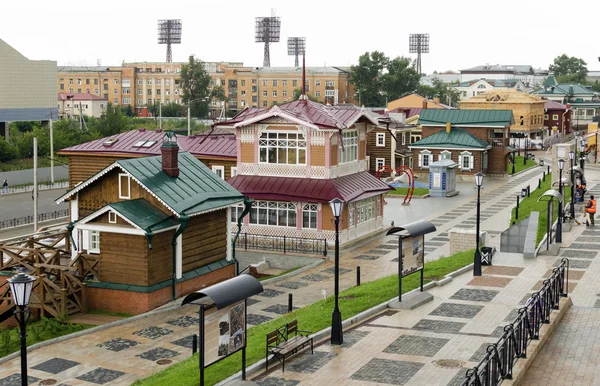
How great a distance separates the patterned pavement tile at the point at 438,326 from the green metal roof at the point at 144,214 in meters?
10.8

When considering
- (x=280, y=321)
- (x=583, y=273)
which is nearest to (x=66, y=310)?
(x=280, y=321)

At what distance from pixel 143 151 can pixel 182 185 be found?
17.7 m

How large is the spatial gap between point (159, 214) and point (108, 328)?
5302 mm

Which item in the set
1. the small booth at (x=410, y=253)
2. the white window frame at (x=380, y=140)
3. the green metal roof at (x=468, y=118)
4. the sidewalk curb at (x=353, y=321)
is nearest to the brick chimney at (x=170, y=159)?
the small booth at (x=410, y=253)

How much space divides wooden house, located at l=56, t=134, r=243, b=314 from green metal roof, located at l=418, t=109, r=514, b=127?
43.4 meters

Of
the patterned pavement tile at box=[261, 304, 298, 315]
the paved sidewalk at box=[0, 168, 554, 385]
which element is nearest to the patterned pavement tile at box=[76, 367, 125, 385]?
the paved sidewalk at box=[0, 168, 554, 385]

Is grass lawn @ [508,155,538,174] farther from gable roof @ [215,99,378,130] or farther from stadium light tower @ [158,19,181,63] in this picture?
stadium light tower @ [158,19,181,63]

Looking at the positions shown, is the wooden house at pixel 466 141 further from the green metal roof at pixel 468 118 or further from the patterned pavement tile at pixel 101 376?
the patterned pavement tile at pixel 101 376

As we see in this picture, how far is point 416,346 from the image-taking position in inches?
845

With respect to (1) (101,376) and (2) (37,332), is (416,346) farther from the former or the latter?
(2) (37,332)

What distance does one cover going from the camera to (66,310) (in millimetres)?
29078

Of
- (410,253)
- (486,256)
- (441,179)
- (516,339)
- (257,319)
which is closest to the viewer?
(516,339)

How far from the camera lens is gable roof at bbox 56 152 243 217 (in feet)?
103

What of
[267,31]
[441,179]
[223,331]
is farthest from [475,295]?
[267,31]
